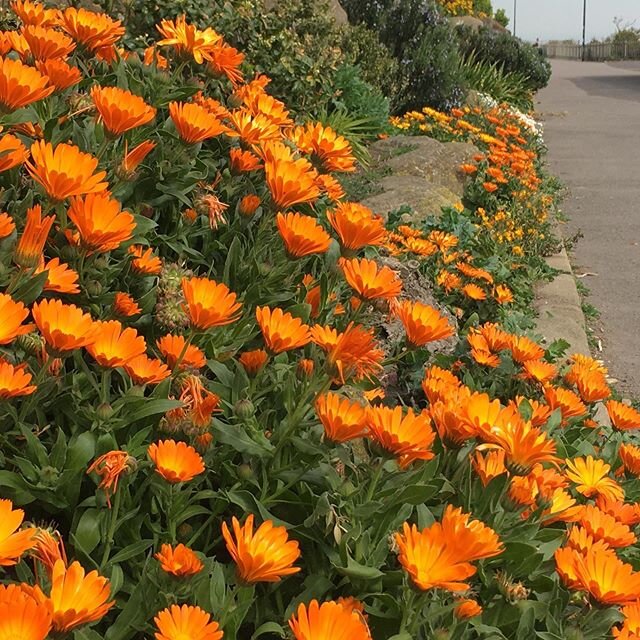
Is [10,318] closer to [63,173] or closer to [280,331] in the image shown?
[63,173]

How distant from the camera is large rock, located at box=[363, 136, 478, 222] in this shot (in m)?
5.47

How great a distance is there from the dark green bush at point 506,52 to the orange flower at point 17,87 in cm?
1573

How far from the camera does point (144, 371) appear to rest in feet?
4.13

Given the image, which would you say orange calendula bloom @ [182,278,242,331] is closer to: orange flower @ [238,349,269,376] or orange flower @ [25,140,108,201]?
orange flower @ [238,349,269,376]

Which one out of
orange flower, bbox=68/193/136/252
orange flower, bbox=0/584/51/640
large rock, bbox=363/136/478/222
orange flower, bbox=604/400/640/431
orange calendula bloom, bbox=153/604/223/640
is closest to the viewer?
orange flower, bbox=0/584/51/640

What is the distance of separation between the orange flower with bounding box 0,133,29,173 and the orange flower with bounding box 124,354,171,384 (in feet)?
1.33

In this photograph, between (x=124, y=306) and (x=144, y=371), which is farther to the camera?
(x=124, y=306)

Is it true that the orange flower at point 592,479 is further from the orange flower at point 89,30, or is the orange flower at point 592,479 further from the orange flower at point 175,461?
the orange flower at point 89,30

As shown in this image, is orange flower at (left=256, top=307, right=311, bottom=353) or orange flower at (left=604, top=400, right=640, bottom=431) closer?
orange flower at (left=256, top=307, right=311, bottom=353)

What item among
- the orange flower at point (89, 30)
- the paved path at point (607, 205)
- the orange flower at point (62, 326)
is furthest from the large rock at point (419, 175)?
the orange flower at point (62, 326)

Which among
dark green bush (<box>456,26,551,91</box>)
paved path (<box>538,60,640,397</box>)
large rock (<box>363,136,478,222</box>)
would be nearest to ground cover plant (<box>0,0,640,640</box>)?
paved path (<box>538,60,640,397</box>)

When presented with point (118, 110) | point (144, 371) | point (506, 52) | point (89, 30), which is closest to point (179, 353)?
point (144, 371)

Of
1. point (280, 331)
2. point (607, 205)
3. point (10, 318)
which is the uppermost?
point (10, 318)

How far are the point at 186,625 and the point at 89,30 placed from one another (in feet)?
4.45
